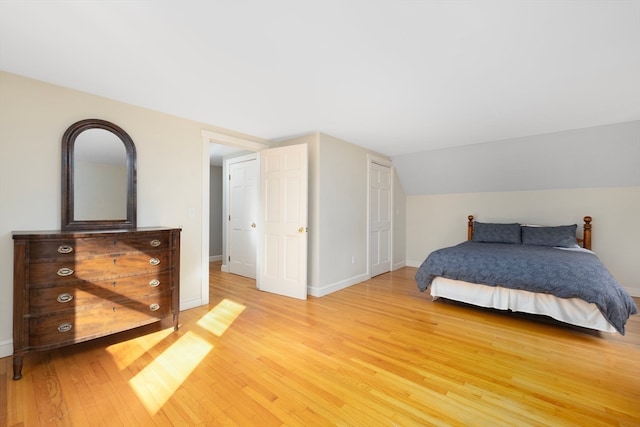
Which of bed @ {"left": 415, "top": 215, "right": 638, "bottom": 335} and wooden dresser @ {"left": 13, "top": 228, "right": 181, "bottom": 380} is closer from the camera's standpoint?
wooden dresser @ {"left": 13, "top": 228, "right": 181, "bottom": 380}

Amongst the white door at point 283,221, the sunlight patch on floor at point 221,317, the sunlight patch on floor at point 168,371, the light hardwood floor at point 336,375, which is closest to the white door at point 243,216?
the white door at point 283,221

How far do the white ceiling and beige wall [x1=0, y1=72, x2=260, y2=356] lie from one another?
0.45 feet

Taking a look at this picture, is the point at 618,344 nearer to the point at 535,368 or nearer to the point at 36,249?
the point at 535,368

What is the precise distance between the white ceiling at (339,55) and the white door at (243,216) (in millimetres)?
1678

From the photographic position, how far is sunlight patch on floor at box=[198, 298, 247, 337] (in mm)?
2725

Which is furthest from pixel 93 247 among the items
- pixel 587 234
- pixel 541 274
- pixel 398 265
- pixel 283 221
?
pixel 587 234

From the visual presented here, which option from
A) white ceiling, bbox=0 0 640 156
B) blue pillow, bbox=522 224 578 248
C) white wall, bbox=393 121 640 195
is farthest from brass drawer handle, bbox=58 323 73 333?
blue pillow, bbox=522 224 578 248

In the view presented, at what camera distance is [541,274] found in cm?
285

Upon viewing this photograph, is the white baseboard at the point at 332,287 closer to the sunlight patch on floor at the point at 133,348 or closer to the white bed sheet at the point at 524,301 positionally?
the white bed sheet at the point at 524,301

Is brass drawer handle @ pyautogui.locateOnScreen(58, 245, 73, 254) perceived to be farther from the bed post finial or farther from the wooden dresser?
the bed post finial

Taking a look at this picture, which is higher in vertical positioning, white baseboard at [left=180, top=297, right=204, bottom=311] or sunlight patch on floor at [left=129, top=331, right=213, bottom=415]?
white baseboard at [left=180, top=297, right=204, bottom=311]

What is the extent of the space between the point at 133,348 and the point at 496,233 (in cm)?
511

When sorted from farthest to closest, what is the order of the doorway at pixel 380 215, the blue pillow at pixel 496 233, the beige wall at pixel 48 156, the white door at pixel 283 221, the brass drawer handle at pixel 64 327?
the doorway at pixel 380 215 → the blue pillow at pixel 496 233 → the white door at pixel 283 221 → the beige wall at pixel 48 156 → the brass drawer handle at pixel 64 327

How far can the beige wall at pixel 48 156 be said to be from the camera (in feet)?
7.12
